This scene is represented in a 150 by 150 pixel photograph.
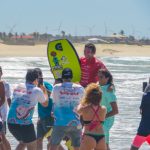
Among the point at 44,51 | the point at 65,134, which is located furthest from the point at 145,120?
the point at 44,51

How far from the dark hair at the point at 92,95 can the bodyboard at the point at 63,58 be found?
4.71 feet

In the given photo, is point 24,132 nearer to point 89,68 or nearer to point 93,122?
→ point 93,122

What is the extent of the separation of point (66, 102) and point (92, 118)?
0.64 metres

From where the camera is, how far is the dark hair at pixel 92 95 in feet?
22.5

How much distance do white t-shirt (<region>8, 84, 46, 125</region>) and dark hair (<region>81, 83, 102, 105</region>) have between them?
0.71 m

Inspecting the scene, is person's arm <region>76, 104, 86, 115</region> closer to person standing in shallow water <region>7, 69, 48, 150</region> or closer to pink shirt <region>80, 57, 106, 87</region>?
person standing in shallow water <region>7, 69, 48, 150</region>

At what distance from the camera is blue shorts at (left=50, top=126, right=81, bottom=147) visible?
7.54m

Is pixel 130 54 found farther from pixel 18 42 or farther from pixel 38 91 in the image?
pixel 38 91

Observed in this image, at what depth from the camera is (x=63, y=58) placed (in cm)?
851

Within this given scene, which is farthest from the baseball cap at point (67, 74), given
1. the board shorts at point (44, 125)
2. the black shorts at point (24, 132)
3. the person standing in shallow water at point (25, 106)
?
the board shorts at point (44, 125)

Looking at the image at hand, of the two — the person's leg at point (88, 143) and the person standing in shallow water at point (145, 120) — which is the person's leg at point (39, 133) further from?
the person's leg at point (88, 143)

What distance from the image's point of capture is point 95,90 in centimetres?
684

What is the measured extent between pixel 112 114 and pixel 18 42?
307 feet

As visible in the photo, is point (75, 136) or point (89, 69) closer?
point (75, 136)
